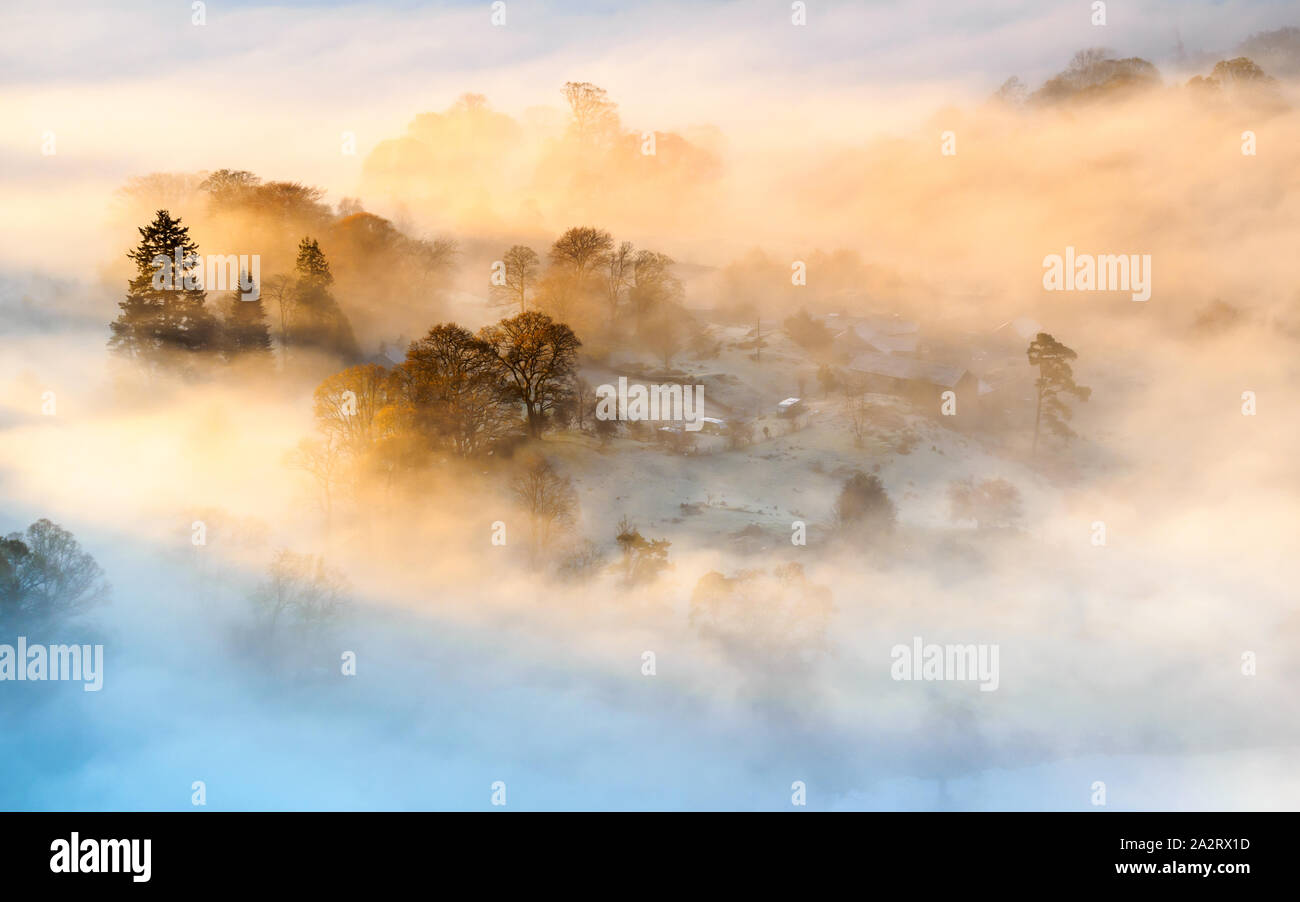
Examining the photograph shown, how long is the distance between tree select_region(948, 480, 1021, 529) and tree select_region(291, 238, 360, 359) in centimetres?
4553

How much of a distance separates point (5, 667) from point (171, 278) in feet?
81.1

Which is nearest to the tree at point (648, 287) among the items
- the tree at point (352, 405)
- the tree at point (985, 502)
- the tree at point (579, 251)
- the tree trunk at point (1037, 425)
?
the tree at point (579, 251)

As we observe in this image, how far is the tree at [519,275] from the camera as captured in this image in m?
94.4

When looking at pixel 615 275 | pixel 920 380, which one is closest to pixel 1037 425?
pixel 920 380

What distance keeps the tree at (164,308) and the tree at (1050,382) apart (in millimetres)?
64126

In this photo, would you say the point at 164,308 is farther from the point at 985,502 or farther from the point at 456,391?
the point at 985,502

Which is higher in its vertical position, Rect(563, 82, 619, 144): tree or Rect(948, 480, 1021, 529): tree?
Rect(563, 82, 619, 144): tree

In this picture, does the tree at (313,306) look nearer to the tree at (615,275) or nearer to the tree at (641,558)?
the tree at (615,275)

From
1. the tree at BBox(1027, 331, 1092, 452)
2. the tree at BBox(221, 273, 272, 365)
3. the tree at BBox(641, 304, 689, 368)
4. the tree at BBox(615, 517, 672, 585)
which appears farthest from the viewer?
the tree at BBox(1027, 331, 1092, 452)

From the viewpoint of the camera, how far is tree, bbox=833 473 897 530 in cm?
7925

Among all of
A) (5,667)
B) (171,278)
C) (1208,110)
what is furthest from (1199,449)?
(5,667)

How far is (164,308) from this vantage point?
7281 centimetres

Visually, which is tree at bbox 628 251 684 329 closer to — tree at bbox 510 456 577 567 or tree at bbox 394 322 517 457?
tree at bbox 394 322 517 457

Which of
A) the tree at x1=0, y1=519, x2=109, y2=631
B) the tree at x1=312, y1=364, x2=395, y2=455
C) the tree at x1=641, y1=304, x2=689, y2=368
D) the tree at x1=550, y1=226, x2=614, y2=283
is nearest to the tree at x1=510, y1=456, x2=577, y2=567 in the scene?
the tree at x1=312, y1=364, x2=395, y2=455
